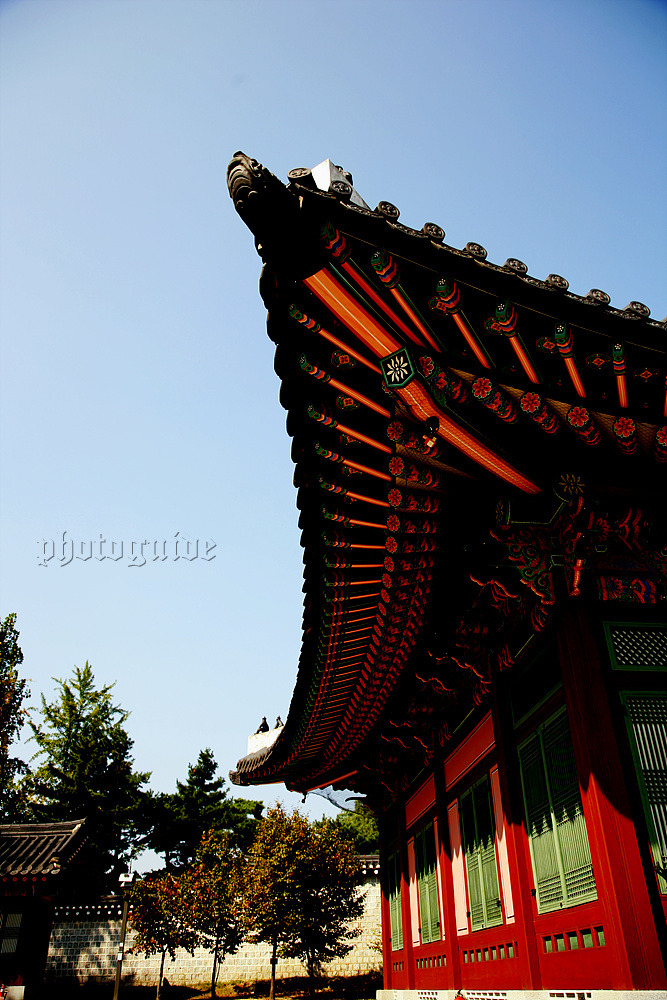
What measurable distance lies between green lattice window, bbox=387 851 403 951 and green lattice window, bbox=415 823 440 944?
1.87 metres

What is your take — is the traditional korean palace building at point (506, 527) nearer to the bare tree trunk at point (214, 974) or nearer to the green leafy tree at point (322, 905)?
the green leafy tree at point (322, 905)

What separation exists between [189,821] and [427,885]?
35.9 m

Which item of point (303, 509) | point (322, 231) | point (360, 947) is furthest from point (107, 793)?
point (322, 231)

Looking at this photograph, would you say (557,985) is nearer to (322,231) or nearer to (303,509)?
(303,509)

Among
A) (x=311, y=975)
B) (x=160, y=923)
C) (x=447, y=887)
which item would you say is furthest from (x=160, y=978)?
(x=447, y=887)

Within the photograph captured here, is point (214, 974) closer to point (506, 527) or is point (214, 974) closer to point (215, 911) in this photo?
point (215, 911)

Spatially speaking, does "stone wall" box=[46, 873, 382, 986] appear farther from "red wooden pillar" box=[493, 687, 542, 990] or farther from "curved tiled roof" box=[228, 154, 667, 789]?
"curved tiled roof" box=[228, 154, 667, 789]

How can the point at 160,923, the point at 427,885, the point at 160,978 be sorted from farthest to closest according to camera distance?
the point at 160,923, the point at 160,978, the point at 427,885

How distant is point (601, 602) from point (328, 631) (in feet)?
10.7

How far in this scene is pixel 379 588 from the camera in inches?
284

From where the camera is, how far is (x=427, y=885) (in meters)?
9.73

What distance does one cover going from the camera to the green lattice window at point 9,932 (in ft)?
57.1

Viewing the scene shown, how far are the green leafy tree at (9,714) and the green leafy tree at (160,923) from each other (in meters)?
10.0

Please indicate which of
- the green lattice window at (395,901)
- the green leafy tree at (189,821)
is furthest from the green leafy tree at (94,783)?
the green lattice window at (395,901)
